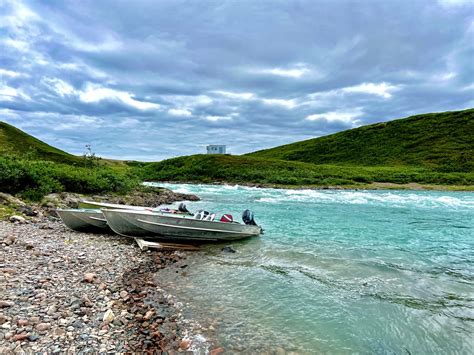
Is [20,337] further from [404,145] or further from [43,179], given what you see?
[404,145]

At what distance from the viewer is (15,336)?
17.6ft

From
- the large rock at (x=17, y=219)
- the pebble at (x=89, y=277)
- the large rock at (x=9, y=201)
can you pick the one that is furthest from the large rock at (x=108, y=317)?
the large rock at (x=9, y=201)

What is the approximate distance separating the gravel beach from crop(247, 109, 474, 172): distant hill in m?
91.5

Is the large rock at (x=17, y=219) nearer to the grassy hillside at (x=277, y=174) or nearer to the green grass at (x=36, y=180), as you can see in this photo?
the green grass at (x=36, y=180)

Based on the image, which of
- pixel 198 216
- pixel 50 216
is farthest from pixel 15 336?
pixel 50 216

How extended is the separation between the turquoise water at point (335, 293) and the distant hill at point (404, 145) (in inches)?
3207

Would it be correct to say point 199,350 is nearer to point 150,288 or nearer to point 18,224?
point 150,288

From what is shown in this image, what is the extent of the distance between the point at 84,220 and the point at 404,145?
118825 millimetres

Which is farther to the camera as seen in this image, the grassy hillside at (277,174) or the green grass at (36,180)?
the grassy hillside at (277,174)

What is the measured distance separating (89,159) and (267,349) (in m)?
45.1

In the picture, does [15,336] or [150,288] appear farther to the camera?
[150,288]

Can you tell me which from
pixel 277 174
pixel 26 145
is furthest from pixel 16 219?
pixel 26 145

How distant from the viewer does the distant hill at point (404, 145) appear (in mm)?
95000

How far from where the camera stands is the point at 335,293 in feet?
31.2
